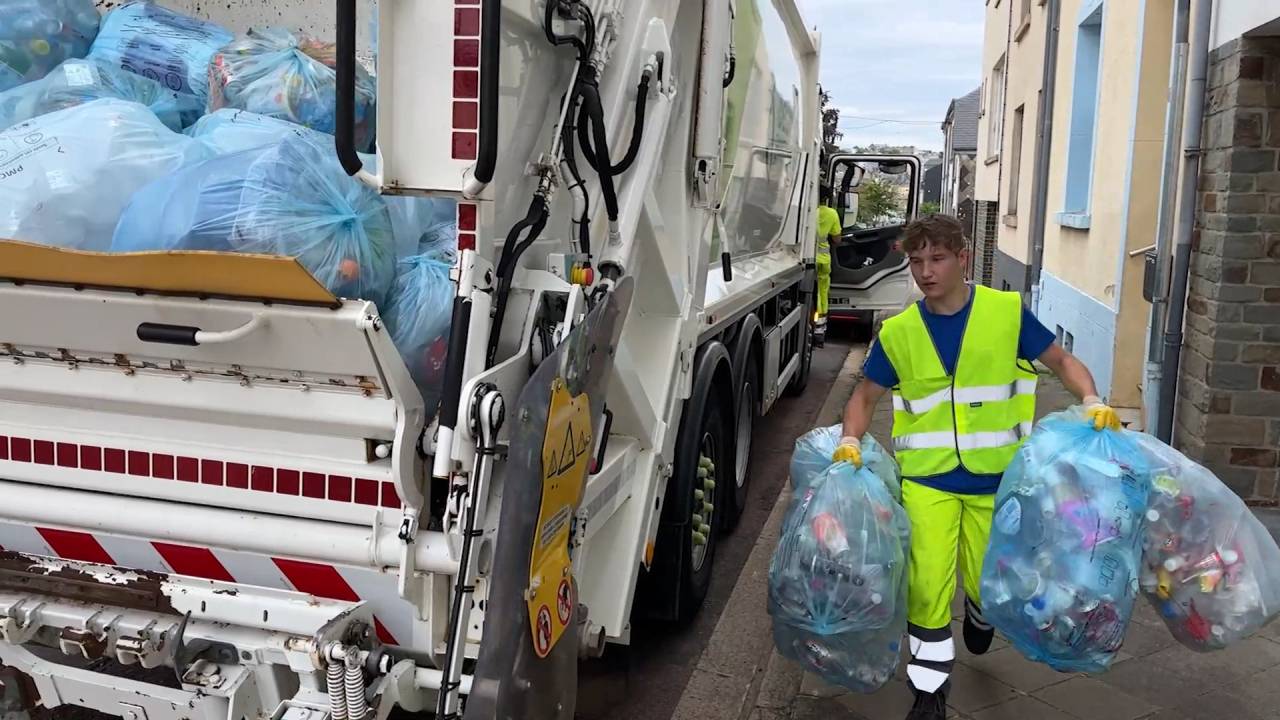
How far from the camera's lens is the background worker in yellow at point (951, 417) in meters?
2.98

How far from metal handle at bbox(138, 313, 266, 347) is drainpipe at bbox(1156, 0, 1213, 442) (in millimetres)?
4845

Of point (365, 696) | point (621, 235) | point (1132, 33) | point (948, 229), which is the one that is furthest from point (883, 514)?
point (1132, 33)

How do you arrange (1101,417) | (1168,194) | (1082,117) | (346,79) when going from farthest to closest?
(1082,117), (1168,194), (1101,417), (346,79)

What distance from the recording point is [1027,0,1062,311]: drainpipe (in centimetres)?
1013

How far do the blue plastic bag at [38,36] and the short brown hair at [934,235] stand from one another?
7.84 ft

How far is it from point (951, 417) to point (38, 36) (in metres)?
2.76

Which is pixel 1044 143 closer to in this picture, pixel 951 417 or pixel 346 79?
pixel 951 417

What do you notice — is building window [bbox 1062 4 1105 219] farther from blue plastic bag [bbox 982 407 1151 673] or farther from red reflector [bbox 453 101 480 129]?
red reflector [bbox 453 101 480 129]

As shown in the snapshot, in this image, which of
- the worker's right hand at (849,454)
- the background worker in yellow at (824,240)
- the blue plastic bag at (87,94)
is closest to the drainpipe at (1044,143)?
the background worker in yellow at (824,240)

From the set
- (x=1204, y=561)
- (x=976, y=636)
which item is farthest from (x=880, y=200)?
(x=1204, y=561)

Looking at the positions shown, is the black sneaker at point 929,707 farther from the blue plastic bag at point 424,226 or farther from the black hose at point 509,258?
the blue plastic bag at point 424,226

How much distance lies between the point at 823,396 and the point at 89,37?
7068 millimetres

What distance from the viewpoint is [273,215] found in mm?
1956

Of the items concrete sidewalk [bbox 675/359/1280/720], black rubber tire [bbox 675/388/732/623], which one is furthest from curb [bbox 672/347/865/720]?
black rubber tire [bbox 675/388/732/623]
